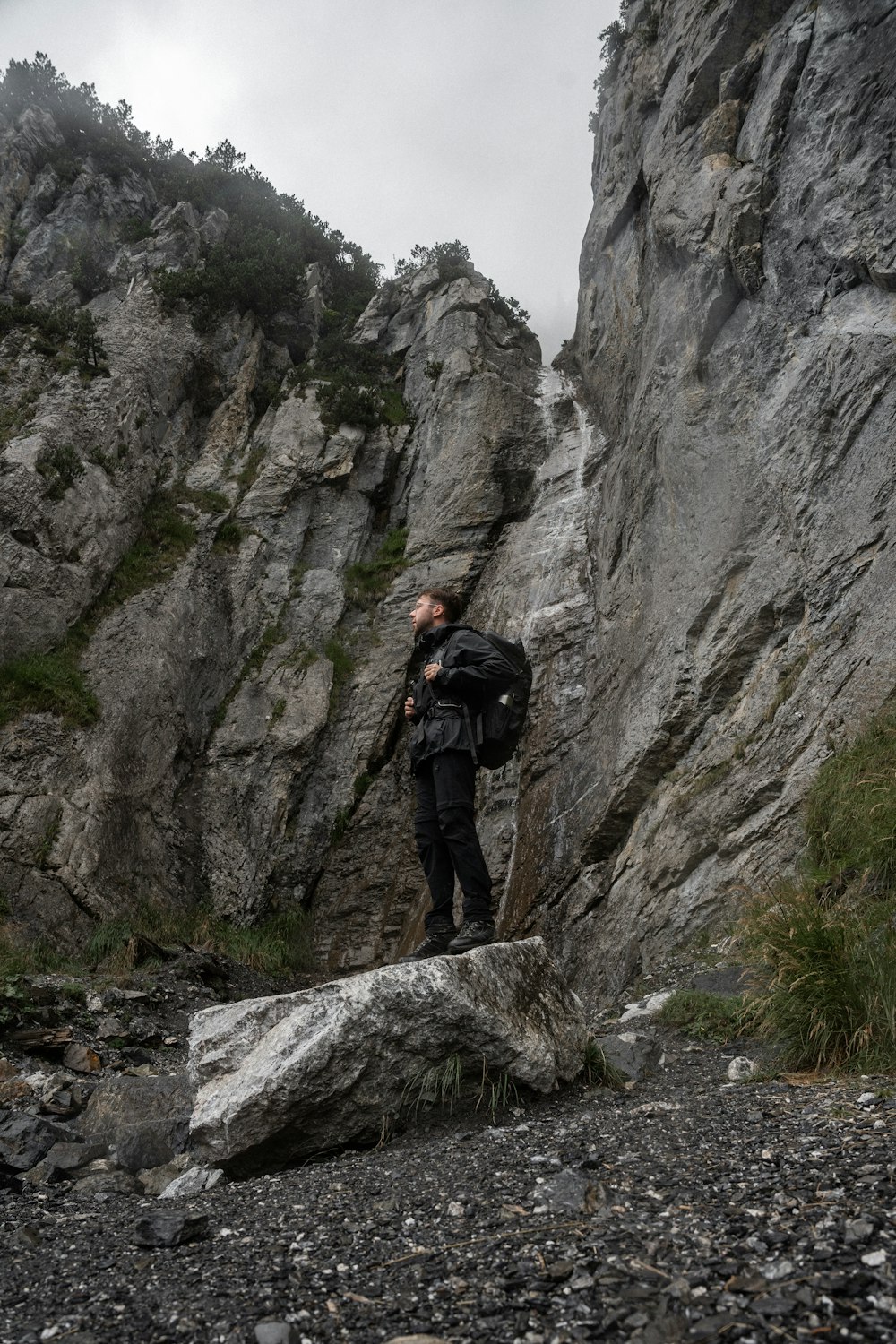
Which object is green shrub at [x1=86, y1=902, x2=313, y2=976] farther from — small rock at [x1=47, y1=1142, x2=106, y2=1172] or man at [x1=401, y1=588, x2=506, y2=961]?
small rock at [x1=47, y1=1142, x2=106, y2=1172]

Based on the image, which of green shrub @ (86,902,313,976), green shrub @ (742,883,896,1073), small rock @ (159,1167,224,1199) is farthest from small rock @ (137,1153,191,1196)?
green shrub @ (86,902,313,976)

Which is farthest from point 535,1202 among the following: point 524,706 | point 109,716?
point 109,716

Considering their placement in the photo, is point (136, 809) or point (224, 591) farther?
point (224, 591)

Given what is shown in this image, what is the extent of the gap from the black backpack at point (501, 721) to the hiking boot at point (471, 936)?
1233mm

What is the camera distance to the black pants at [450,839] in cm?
625

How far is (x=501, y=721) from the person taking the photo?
6.74 m

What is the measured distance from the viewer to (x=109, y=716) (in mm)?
14242

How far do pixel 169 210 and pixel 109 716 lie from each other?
18.8 meters

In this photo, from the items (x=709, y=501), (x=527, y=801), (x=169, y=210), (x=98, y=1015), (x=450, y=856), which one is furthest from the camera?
(x=169, y=210)

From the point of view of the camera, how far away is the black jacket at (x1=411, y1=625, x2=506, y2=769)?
666 centimetres

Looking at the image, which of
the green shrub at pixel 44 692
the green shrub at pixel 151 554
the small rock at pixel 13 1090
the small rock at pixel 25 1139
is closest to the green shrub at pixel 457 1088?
the small rock at pixel 25 1139

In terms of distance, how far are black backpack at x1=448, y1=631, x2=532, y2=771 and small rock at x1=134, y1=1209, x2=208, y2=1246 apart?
384 centimetres

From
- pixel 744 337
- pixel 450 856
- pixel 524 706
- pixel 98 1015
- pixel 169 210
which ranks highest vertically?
pixel 169 210

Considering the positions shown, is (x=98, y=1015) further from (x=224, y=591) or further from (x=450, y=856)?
(x=224, y=591)
